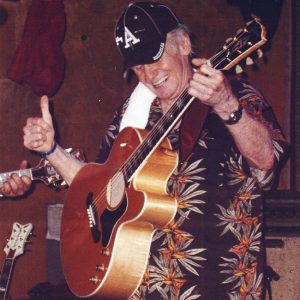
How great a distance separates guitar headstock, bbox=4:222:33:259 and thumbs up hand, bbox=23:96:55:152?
105cm

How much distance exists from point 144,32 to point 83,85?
222cm

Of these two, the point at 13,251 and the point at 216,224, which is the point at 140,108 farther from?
the point at 13,251

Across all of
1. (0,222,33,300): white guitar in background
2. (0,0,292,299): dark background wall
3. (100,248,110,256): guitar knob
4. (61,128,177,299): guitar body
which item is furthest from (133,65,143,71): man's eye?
(0,0,292,299): dark background wall

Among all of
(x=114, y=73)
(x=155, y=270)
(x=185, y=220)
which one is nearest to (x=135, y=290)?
(x=155, y=270)

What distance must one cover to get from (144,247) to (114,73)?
2526 mm

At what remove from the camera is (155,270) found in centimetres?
199

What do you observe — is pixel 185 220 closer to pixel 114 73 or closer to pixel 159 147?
pixel 159 147

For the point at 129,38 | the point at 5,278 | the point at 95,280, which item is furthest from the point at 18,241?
the point at 129,38

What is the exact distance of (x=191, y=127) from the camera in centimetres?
195

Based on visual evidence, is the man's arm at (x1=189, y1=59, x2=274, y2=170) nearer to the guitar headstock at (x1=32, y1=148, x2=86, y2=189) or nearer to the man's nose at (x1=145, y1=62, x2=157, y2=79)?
the man's nose at (x1=145, y1=62, x2=157, y2=79)

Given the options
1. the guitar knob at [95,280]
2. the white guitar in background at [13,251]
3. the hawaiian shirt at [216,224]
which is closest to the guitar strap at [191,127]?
the hawaiian shirt at [216,224]

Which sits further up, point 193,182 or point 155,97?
point 155,97

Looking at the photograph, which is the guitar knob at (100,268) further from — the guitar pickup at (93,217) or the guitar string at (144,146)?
the guitar string at (144,146)

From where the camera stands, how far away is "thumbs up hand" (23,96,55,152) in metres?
2.34
